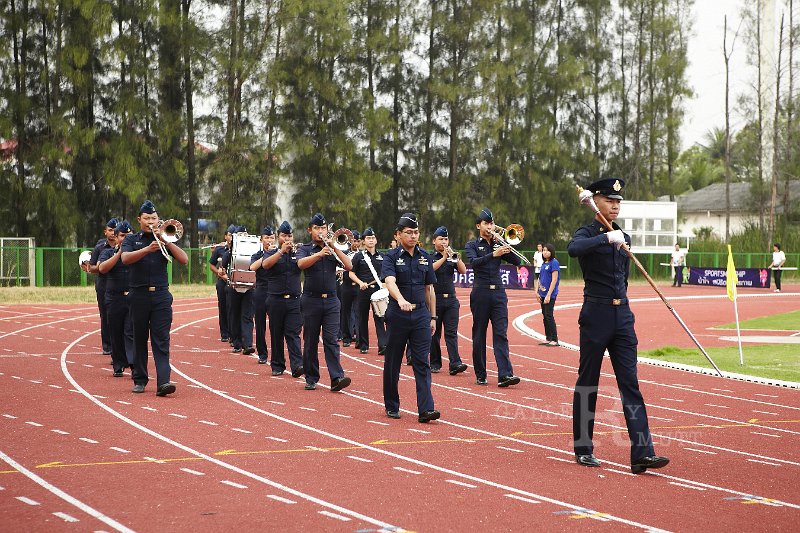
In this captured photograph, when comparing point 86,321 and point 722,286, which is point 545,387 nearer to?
point 86,321

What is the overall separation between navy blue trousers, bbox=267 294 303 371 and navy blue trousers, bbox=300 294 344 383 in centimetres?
116

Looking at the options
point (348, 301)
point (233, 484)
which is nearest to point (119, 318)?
point (348, 301)

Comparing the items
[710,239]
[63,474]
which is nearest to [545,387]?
[63,474]

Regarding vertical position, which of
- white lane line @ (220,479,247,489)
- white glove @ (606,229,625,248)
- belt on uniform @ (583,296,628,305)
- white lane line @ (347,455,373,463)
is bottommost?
white lane line @ (347,455,373,463)

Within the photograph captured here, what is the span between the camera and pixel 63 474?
824cm

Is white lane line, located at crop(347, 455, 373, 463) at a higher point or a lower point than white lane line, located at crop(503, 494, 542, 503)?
higher

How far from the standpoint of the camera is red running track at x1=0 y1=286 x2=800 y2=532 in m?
7.07

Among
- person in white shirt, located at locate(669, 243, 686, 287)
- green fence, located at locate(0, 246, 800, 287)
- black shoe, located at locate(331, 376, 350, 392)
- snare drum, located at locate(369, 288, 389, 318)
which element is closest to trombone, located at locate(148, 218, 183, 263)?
black shoe, located at locate(331, 376, 350, 392)

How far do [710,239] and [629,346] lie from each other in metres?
62.0

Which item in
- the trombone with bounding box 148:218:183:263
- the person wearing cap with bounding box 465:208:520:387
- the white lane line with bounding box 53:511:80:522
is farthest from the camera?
the person wearing cap with bounding box 465:208:520:387

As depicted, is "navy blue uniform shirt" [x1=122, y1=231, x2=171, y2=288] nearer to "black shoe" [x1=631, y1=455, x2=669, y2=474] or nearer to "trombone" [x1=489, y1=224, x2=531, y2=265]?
"trombone" [x1=489, y1=224, x2=531, y2=265]

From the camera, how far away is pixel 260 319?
17.3 m

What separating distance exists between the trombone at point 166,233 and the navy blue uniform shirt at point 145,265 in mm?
106

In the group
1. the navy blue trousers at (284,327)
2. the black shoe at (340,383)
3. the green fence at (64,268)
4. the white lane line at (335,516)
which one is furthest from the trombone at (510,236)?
the green fence at (64,268)
